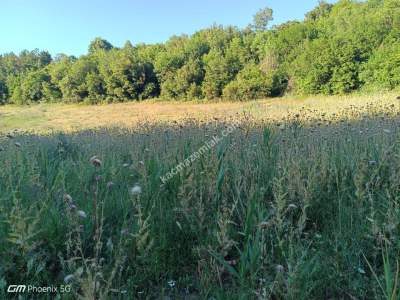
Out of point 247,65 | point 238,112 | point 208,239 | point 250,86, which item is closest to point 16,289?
point 208,239

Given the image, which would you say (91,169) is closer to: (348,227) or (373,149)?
(348,227)

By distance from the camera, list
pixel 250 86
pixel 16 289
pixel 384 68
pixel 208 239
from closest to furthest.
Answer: pixel 16 289, pixel 208 239, pixel 384 68, pixel 250 86

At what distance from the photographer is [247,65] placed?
96.8ft

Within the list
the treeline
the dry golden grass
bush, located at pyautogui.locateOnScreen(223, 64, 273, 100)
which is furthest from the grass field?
bush, located at pyautogui.locateOnScreen(223, 64, 273, 100)

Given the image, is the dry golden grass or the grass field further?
the dry golden grass

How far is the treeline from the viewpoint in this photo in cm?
2338

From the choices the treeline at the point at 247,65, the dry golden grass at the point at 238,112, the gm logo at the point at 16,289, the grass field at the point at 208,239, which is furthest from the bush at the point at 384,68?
the gm logo at the point at 16,289

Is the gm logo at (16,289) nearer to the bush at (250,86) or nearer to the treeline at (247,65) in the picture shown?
the treeline at (247,65)

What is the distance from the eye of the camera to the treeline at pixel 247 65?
76.7 feet

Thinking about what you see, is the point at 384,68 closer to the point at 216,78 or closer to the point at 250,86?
the point at 250,86

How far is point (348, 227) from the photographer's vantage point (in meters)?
1.90

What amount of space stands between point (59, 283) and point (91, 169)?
157 cm

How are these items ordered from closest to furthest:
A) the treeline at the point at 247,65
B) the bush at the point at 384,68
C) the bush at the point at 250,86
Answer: the bush at the point at 384,68 → the treeline at the point at 247,65 → the bush at the point at 250,86

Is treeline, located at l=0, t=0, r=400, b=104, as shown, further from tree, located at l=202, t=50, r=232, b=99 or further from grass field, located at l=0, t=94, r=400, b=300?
grass field, located at l=0, t=94, r=400, b=300
